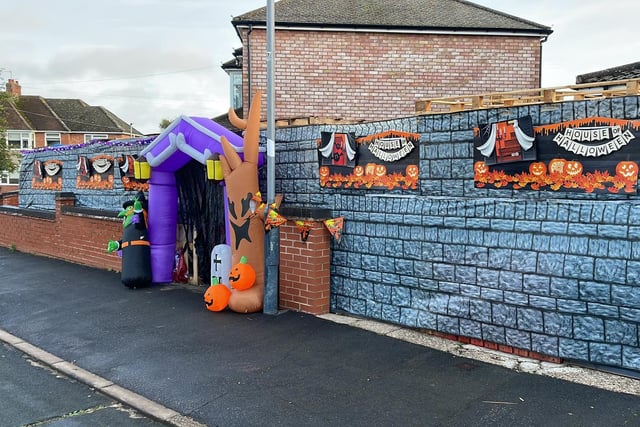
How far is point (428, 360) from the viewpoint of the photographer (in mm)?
5629

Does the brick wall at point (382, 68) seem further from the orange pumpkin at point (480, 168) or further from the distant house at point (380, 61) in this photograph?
the orange pumpkin at point (480, 168)

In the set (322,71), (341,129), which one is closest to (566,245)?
(341,129)

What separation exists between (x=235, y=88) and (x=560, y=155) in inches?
526

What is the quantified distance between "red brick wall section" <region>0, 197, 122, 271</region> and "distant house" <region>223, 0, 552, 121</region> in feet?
14.5

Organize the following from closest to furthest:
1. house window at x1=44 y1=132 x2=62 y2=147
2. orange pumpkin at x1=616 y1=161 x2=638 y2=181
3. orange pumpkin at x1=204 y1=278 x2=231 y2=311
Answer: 1. orange pumpkin at x1=616 y1=161 x2=638 y2=181
2. orange pumpkin at x1=204 y1=278 x2=231 y2=311
3. house window at x1=44 y1=132 x2=62 y2=147

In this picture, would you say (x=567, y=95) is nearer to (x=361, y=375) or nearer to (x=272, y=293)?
(x=361, y=375)

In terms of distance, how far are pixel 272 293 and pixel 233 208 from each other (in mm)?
1334

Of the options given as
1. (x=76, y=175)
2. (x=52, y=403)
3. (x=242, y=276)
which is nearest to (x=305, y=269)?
(x=242, y=276)

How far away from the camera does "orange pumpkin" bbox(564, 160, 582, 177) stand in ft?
17.1

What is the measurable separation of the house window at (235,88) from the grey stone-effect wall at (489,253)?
9602mm

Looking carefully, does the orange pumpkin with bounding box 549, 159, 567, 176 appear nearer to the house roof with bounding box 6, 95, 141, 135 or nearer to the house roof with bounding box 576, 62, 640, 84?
the house roof with bounding box 576, 62, 640, 84

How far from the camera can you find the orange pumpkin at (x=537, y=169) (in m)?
5.46

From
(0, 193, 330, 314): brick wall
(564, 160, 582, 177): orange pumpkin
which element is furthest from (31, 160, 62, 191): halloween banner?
(564, 160, 582, 177): orange pumpkin

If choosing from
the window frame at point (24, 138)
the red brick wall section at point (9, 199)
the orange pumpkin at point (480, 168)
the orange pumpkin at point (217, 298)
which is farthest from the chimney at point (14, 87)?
the orange pumpkin at point (480, 168)
